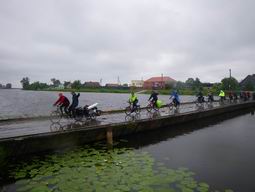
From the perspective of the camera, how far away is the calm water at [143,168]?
27.6 feet

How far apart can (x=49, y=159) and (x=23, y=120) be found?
8333 mm

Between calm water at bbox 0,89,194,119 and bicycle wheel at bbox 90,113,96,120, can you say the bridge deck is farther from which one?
calm water at bbox 0,89,194,119

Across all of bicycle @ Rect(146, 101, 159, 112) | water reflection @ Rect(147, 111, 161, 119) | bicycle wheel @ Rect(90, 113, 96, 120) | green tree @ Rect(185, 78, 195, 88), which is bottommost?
water reflection @ Rect(147, 111, 161, 119)

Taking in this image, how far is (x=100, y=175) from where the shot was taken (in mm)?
9242

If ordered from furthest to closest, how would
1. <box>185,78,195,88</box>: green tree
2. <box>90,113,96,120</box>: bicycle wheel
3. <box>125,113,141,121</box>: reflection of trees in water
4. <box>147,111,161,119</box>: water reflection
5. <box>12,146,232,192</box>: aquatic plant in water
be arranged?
<box>185,78,195,88</box>: green tree < <box>147,111,161,119</box>: water reflection < <box>125,113,141,121</box>: reflection of trees in water < <box>90,113,96,120</box>: bicycle wheel < <box>12,146,232,192</box>: aquatic plant in water

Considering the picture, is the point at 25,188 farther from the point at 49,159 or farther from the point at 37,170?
the point at 49,159

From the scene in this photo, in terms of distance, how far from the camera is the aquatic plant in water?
26.7ft

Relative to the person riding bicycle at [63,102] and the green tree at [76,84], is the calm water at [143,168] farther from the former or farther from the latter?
the green tree at [76,84]

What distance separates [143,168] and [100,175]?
71.9 inches

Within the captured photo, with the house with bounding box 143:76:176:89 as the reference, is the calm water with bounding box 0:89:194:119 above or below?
below

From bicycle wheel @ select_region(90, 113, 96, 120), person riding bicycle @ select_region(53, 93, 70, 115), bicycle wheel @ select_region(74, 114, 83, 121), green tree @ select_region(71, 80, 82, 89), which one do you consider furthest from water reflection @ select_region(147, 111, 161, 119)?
green tree @ select_region(71, 80, 82, 89)

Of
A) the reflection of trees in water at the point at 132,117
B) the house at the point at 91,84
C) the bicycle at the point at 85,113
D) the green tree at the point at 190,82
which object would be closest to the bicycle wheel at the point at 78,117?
the bicycle at the point at 85,113

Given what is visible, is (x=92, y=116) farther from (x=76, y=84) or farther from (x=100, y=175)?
(x=76, y=84)

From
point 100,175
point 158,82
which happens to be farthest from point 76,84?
point 100,175
